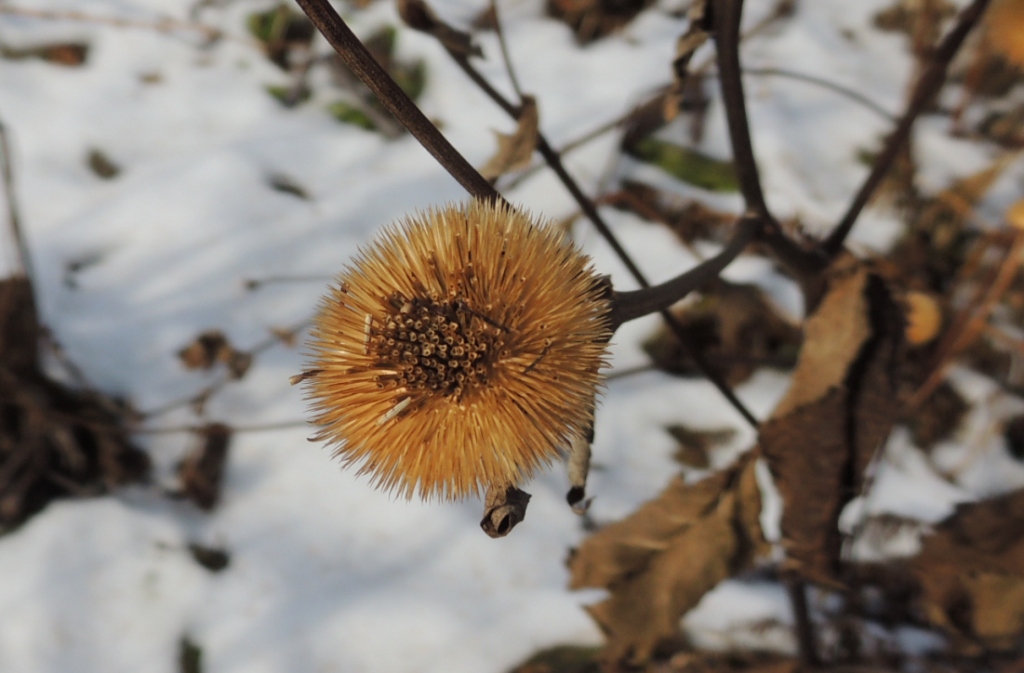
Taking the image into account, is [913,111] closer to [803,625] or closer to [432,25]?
[432,25]

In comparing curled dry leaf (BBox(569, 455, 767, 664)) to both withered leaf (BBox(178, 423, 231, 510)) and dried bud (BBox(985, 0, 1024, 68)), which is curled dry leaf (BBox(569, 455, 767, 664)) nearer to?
dried bud (BBox(985, 0, 1024, 68))

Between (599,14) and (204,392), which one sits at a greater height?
(599,14)

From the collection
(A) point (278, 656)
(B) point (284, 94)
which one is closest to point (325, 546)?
(A) point (278, 656)

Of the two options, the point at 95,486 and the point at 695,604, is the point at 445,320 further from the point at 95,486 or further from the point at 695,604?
the point at 95,486

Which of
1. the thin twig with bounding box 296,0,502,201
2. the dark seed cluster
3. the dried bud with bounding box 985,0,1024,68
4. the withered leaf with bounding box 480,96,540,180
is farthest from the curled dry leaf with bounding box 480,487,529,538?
the dried bud with bounding box 985,0,1024,68

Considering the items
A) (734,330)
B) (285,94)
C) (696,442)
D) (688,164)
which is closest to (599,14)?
(688,164)

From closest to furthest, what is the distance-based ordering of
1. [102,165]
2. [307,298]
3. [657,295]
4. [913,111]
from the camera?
[657,295] → [913,111] → [307,298] → [102,165]
